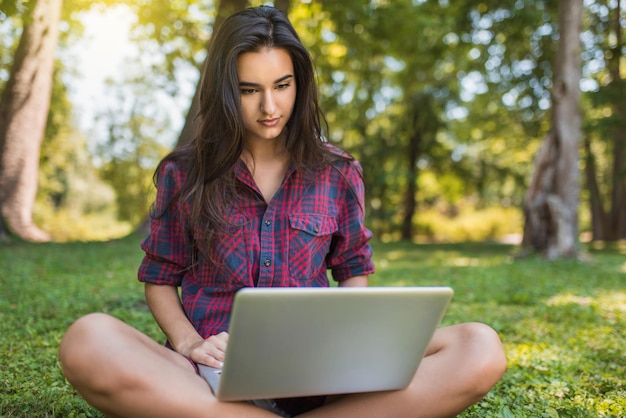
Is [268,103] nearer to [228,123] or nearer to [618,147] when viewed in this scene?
[228,123]

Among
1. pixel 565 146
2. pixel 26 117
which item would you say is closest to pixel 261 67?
pixel 565 146

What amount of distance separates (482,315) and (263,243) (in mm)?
2700

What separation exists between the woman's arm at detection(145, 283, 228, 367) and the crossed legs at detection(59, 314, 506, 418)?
0.06 metres

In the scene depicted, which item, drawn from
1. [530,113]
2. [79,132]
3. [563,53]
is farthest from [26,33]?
[79,132]

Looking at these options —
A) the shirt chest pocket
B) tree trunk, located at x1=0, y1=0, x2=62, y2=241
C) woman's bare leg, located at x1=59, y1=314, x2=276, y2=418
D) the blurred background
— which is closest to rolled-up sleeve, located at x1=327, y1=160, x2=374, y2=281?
the shirt chest pocket

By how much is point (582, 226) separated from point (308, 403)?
23.0m

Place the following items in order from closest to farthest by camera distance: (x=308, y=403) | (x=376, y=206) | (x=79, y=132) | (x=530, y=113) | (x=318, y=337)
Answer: (x=318, y=337) → (x=308, y=403) → (x=530, y=113) → (x=376, y=206) → (x=79, y=132)

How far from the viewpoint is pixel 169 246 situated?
2092mm

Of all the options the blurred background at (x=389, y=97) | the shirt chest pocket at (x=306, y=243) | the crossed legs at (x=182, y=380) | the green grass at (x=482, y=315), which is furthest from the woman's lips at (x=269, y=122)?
the blurred background at (x=389, y=97)

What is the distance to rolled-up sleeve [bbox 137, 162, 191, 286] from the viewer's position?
2.08m

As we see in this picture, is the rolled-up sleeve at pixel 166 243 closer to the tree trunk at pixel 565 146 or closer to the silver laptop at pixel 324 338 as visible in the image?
the silver laptop at pixel 324 338

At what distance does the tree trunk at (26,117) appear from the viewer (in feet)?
28.2

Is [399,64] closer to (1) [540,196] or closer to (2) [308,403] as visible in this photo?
(1) [540,196]

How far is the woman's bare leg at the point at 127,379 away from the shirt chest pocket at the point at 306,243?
563 mm
